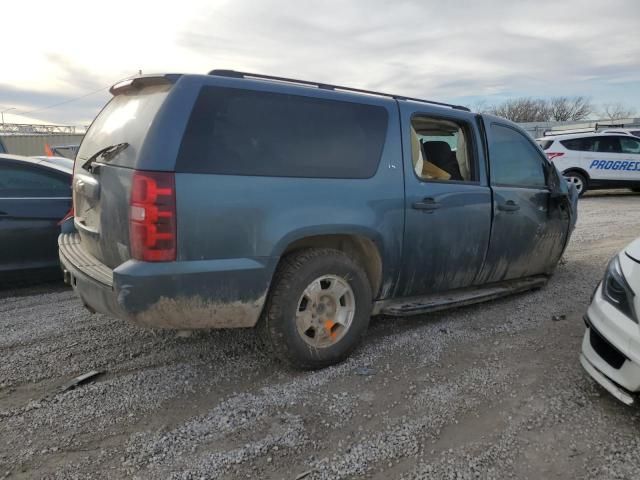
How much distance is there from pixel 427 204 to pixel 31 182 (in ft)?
13.5

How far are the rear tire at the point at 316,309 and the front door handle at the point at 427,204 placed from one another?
2.18 feet

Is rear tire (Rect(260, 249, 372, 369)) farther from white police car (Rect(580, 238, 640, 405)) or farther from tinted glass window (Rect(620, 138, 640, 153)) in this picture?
tinted glass window (Rect(620, 138, 640, 153))

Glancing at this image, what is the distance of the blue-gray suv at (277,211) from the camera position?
2635 mm

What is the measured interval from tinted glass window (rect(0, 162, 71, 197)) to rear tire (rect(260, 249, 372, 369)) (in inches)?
132

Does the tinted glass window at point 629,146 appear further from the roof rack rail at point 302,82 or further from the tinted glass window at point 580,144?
the roof rack rail at point 302,82

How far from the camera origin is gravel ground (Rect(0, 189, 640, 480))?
2363mm

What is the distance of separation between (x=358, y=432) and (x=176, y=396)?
1146mm

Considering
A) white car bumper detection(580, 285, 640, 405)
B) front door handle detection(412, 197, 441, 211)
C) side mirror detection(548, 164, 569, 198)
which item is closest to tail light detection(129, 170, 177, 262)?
front door handle detection(412, 197, 441, 211)

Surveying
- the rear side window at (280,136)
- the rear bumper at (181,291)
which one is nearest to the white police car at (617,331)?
the rear side window at (280,136)

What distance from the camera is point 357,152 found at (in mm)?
3293

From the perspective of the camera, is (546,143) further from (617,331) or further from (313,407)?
(313,407)

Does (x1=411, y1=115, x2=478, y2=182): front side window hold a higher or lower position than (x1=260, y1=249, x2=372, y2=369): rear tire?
higher

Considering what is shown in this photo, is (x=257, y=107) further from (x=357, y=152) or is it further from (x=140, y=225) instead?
(x=140, y=225)

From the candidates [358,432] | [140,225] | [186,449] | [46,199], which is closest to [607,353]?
[358,432]
